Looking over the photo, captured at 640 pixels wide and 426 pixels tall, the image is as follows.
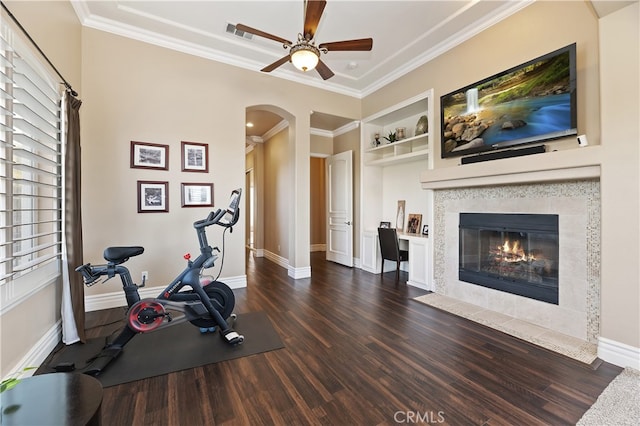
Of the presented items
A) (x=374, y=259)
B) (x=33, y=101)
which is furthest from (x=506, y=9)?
(x=33, y=101)

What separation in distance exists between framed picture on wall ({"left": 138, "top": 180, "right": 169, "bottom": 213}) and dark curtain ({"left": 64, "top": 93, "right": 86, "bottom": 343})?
3.02 ft

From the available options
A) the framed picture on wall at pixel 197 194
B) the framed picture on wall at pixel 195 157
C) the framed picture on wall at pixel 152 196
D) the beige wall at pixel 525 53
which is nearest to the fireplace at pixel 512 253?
the beige wall at pixel 525 53

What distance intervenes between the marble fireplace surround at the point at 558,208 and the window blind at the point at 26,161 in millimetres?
4014

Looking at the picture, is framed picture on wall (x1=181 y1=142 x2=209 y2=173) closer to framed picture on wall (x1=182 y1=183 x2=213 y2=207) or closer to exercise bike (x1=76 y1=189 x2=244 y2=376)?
framed picture on wall (x1=182 y1=183 x2=213 y2=207)

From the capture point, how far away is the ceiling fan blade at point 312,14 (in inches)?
86.0

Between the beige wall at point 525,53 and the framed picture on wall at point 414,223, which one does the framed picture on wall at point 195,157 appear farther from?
the framed picture on wall at point 414,223

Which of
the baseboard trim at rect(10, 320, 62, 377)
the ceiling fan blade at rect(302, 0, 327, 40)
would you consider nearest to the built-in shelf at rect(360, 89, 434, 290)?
the ceiling fan blade at rect(302, 0, 327, 40)

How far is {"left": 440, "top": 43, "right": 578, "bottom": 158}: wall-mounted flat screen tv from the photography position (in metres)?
2.61

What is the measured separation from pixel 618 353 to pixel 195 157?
15.8 ft

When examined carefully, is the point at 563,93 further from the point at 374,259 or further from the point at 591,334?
the point at 374,259

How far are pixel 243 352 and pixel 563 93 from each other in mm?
3734

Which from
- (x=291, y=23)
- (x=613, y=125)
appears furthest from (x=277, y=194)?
(x=613, y=125)

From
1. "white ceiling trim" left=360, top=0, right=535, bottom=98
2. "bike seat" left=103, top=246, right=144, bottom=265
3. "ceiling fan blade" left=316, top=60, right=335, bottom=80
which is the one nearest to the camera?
"bike seat" left=103, top=246, right=144, bottom=265

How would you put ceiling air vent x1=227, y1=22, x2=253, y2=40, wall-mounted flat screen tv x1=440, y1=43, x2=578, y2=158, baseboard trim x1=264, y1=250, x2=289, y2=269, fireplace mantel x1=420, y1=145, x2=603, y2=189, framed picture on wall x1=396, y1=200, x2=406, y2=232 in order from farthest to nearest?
1. baseboard trim x1=264, y1=250, x2=289, y2=269
2. framed picture on wall x1=396, y1=200, x2=406, y2=232
3. ceiling air vent x1=227, y1=22, x2=253, y2=40
4. wall-mounted flat screen tv x1=440, y1=43, x2=578, y2=158
5. fireplace mantel x1=420, y1=145, x2=603, y2=189
